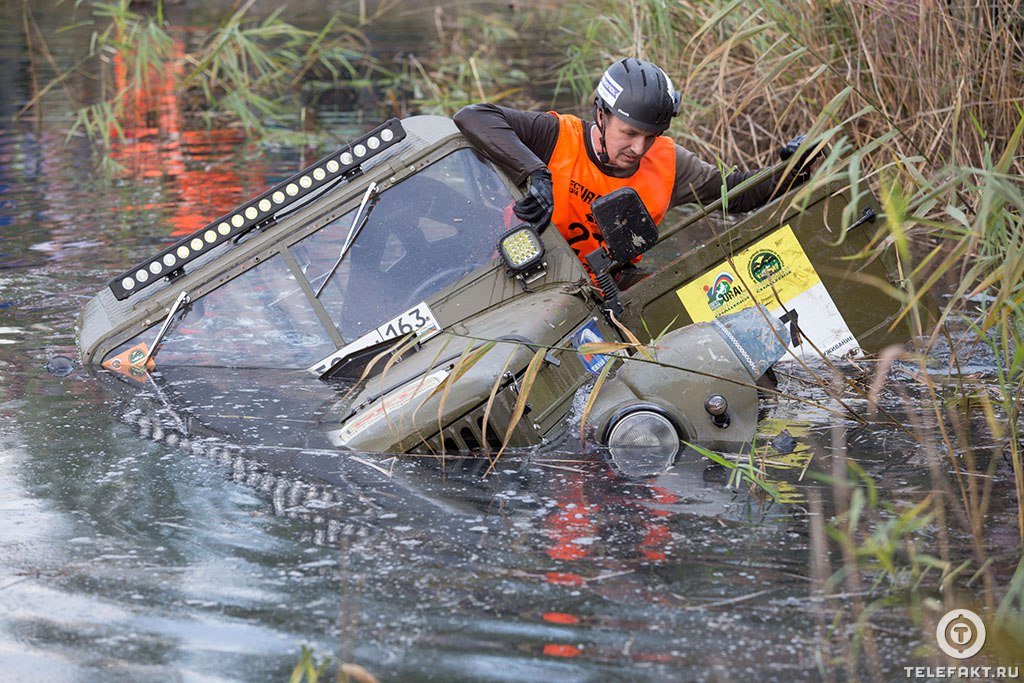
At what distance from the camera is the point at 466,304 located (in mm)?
5215

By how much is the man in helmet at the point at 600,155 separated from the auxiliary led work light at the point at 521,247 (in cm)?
7

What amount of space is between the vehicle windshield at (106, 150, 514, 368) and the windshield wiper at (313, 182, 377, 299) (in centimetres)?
1

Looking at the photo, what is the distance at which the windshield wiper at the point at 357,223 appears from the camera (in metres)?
5.22

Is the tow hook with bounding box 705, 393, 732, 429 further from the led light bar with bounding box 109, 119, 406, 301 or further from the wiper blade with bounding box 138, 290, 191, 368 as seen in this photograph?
the wiper blade with bounding box 138, 290, 191, 368

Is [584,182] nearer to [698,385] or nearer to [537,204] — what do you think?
[537,204]

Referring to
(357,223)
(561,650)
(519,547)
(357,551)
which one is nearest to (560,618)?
(561,650)

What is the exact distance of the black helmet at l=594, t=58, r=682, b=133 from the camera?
5.20 metres

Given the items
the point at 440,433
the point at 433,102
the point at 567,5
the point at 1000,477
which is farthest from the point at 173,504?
the point at 567,5

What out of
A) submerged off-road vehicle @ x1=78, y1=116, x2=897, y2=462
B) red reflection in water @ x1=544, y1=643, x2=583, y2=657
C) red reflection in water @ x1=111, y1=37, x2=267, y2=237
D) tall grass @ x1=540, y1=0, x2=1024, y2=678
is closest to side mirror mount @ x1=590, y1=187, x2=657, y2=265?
submerged off-road vehicle @ x1=78, y1=116, x2=897, y2=462

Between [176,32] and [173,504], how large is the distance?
1630cm

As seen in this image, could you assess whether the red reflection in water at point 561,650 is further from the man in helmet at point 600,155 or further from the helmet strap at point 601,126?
the helmet strap at point 601,126

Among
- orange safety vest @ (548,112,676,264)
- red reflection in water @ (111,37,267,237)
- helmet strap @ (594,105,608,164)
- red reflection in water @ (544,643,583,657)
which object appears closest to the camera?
red reflection in water @ (544,643,583,657)

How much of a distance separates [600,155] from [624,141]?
0.24 metres

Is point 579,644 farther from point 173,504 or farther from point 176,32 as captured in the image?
point 176,32
